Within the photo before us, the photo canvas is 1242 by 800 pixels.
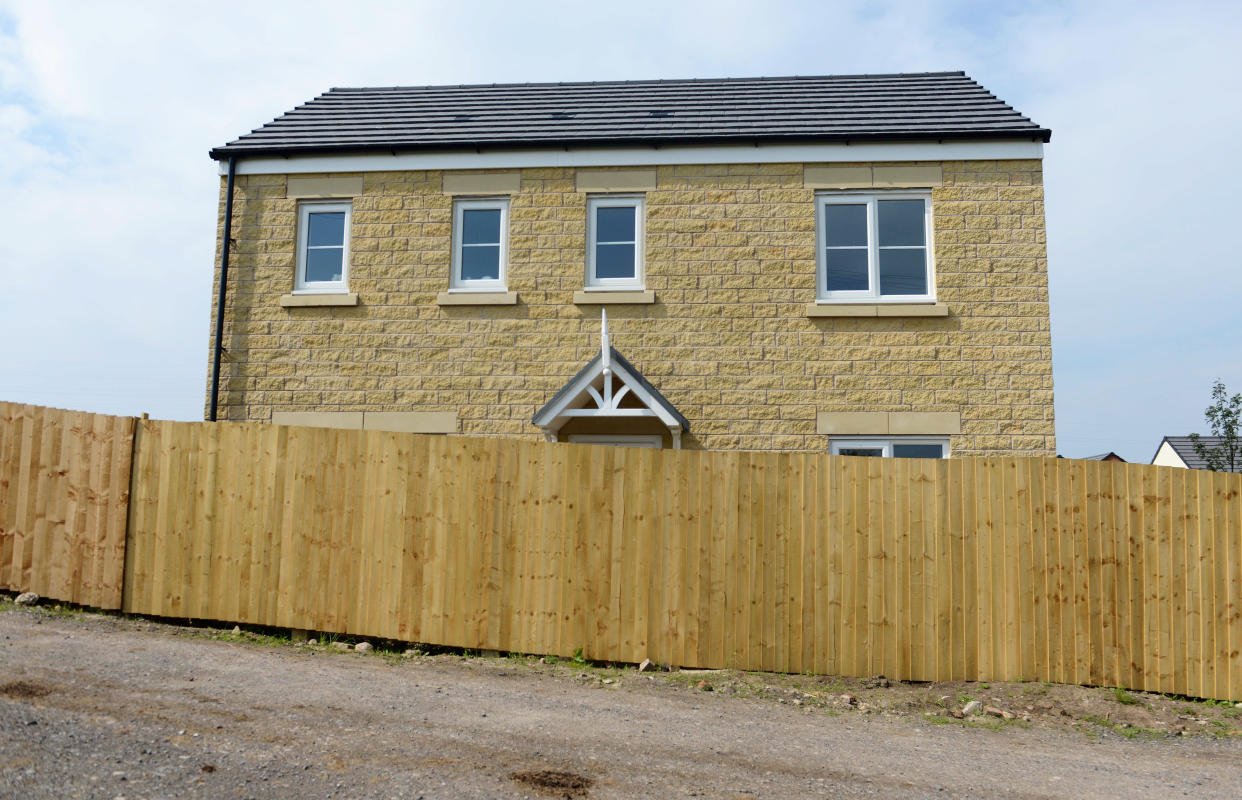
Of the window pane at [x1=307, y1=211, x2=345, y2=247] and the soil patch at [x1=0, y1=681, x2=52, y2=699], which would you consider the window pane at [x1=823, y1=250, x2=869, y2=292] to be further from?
the soil patch at [x1=0, y1=681, x2=52, y2=699]

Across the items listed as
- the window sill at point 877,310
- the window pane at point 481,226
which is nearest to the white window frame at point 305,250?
the window pane at point 481,226

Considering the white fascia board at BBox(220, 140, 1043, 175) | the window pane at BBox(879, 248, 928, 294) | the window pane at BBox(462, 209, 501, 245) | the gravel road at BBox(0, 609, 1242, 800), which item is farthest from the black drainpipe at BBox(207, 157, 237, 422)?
the window pane at BBox(879, 248, 928, 294)

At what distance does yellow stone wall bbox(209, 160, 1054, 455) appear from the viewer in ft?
36.5

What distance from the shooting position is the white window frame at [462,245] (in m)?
11.9

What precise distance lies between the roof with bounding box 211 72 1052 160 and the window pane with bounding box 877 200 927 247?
85 centimetres

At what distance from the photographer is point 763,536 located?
825cm

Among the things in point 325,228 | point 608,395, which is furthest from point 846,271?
point 325,228

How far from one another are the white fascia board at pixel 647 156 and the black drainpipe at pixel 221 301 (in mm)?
387

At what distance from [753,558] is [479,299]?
5.35 meters

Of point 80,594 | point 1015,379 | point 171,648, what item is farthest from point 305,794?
point 1015,379

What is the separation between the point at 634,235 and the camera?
1184 centimetres

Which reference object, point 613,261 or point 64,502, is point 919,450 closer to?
point 613,261

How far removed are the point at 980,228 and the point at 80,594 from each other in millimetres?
11120

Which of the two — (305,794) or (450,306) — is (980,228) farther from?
(305,794)
